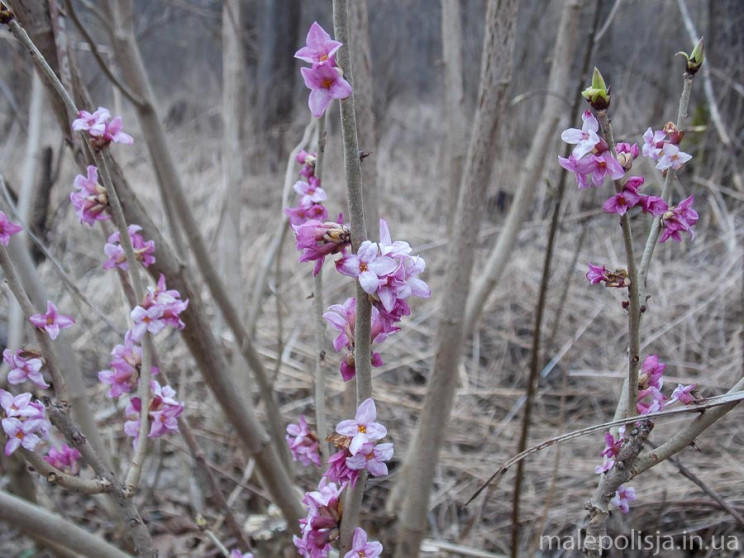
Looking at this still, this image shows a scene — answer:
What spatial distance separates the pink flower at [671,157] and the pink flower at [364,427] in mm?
461

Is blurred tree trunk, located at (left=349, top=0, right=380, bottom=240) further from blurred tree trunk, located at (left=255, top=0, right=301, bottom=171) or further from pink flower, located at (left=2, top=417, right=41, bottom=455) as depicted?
blurred tree trunk, located at (left=255, top=0, right=301, bottom=171)

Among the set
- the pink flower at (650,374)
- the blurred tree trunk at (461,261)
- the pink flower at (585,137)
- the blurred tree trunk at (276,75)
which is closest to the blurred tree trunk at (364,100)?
the blurred tree trunk at (461,261)

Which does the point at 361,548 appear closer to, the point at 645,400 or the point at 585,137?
the point at 645,400

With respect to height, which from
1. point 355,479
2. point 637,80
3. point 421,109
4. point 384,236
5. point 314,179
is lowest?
point 355,479

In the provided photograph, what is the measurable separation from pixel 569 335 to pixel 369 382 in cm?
282

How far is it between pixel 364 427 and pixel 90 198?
1.87 ft

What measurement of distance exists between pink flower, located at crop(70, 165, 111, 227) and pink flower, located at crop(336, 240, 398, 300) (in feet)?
1.67

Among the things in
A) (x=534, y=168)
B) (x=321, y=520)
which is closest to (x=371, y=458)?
(x=321, y=520)

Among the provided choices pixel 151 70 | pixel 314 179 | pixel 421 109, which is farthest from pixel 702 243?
pixel 151 70

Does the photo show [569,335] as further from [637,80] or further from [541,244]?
[637,80]

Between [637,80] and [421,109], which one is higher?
[421,109]

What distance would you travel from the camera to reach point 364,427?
29.5 inches

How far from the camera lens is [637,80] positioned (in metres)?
5.19

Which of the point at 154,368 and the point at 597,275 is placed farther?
the point at 154,368
